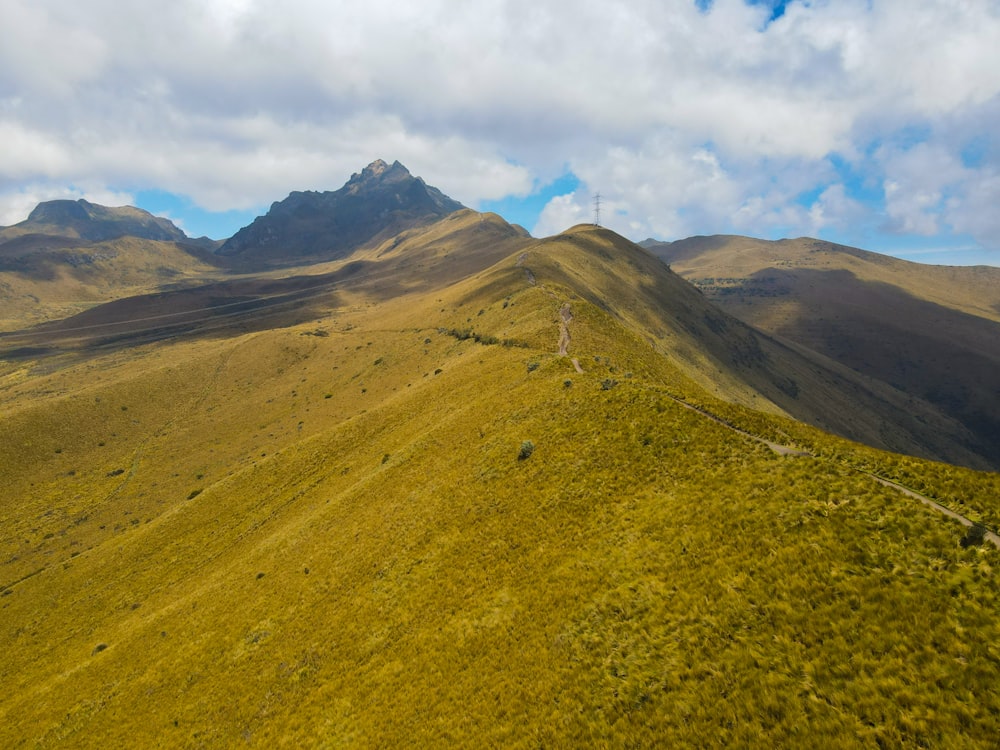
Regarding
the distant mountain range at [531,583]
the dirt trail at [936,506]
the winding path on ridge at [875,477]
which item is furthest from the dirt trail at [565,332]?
the dirt trail at [936,506]

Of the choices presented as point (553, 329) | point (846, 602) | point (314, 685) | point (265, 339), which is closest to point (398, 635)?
point (314, 685)

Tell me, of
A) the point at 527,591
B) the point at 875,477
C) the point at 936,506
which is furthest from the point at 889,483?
the point at 527,591

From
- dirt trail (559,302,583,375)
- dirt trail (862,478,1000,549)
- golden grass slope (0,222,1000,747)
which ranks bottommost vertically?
golden grass slope (0,222,1000,747)

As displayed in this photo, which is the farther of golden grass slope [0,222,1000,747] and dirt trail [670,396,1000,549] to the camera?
dirt trail [670,396,1000,549]

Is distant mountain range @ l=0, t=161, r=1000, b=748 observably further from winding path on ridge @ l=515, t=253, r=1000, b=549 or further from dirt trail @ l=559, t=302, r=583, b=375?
dirt trail @ l=559, t=302, r=583, b=375

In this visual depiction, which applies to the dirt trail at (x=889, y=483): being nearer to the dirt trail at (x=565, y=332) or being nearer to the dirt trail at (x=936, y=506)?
the dirt trail at (x=936, y=506)

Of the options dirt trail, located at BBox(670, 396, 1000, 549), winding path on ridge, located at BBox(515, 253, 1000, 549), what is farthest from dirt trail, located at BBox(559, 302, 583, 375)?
dirt trail, located at BBox(670, 396, 1000, 549)

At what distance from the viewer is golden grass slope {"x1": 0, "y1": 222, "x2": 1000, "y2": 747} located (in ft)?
46.6

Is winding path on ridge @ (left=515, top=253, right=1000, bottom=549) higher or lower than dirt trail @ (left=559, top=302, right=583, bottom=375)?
lower

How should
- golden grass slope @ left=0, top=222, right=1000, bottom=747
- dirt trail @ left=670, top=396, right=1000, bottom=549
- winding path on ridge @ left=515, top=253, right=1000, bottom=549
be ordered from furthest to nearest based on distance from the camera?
winding path on ridge @ left=515, top=253, right=1000, bottom=549
dirt trail @ left=670, top=396, right=1000, bottom=549
golden grass slope @ left=0, top=222, right=1000, bottom=747

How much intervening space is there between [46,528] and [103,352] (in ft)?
535

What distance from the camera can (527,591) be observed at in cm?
2300

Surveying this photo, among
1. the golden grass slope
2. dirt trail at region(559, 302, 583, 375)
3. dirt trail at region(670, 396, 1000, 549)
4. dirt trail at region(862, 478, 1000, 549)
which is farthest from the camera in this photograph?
dirt trail at region(559, 302, 583, 375)

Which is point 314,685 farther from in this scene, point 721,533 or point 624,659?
point 721,533
